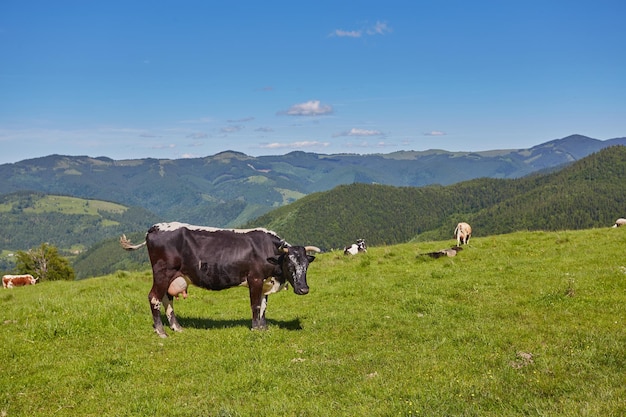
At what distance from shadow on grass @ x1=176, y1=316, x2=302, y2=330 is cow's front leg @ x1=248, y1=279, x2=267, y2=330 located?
1.68ft

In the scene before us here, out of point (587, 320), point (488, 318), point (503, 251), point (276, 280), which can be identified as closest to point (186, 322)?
point (276, 280)

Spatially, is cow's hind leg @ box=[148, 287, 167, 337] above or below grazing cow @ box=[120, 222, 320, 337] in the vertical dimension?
below

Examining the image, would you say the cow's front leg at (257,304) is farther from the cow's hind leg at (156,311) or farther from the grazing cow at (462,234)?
the grazing cow at (462,234)

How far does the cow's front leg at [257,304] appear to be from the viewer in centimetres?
1334

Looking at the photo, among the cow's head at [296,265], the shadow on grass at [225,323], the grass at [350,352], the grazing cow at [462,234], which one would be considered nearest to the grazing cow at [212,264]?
the cow's head at [296,265]

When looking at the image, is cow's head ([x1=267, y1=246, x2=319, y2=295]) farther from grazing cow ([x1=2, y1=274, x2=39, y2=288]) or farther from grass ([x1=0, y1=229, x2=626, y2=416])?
grazing cow ([x1=2, y1=274, x2=39, y2=288])

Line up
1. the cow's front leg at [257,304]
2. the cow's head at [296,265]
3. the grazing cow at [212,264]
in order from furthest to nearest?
the cow's front leg at [257,304] < the grazing cow at [212,264] < the cow's head at [296,265]

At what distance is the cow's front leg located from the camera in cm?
1334

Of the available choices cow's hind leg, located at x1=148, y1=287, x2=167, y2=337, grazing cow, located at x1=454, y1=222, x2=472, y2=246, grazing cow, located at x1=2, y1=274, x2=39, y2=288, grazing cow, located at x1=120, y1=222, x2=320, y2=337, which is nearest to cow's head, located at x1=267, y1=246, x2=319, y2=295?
grazing cow, located at x1=120, y1=222, x2=320, y2=337

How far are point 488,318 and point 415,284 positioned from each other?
218 inches

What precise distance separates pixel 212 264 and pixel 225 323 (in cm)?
260

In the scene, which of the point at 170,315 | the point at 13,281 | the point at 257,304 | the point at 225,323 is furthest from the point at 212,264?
the point at 13,281

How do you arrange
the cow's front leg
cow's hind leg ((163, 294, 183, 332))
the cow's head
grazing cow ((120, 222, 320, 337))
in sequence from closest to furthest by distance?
1. the cow's head
2. grazing cow ((120, 222, 320, 337))
3. the cow's front leg
4. cow's hind leg ((163, 294, 183, 332))

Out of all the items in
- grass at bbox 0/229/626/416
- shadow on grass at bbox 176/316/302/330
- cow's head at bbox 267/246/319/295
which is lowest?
shadow on grass at bbox 176/316/302/330
